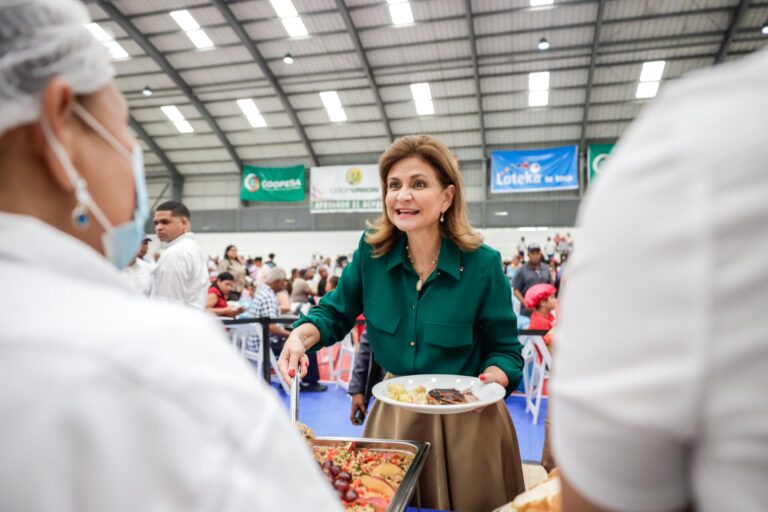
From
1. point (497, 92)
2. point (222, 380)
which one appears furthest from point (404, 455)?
point (497, 92)

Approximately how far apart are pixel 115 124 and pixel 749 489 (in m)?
0.82

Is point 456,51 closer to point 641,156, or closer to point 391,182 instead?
point 391,182

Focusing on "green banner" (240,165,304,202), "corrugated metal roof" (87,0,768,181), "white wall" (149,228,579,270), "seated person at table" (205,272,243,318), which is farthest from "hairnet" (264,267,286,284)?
"white wall" (149,228,579,270)

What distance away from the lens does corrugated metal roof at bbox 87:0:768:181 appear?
1182cm

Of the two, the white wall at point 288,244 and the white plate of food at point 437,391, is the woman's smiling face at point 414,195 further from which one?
the white wall at point 288,244

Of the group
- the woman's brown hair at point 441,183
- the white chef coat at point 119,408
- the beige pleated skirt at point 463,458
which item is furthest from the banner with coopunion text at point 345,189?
the white chef coat at point 119,408

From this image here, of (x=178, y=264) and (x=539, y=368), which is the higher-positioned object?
(x=178, y=264)

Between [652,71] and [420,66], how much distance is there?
6632mm

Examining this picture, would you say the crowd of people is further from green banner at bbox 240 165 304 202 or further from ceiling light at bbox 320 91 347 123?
ceiling light at bbox 320 91 347 123

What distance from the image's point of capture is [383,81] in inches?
553

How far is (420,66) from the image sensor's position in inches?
532

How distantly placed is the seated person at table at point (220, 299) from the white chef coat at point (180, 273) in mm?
1065

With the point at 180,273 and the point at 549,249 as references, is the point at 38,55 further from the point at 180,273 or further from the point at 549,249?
the point at 549,249

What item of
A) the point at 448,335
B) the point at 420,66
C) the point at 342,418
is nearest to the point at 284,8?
the point at 420,66
